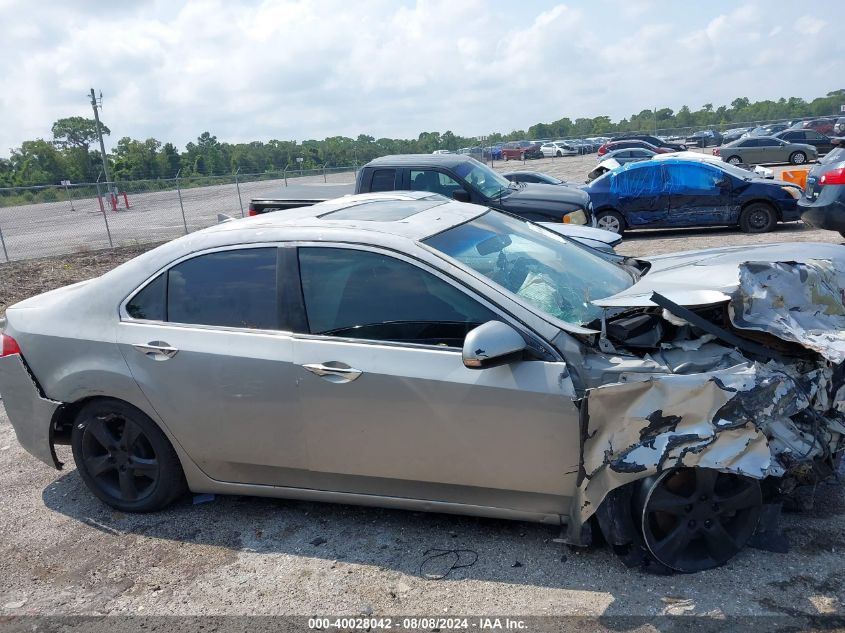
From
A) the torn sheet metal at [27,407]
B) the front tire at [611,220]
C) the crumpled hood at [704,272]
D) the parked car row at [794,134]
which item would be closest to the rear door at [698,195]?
the front tire at [611,220]

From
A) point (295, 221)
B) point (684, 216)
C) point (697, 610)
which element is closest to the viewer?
point (697, 610)

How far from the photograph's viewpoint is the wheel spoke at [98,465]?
4.24 meters

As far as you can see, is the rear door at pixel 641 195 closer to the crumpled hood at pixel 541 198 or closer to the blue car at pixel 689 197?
the blue car at pixel 689 197

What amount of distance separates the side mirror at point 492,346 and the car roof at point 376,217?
0.75 metres

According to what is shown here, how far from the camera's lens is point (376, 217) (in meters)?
4.16

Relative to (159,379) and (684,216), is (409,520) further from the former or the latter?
(684,216)

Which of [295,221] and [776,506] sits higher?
[295,221]

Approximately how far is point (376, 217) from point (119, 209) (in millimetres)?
28949

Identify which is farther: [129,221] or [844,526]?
[129,221]

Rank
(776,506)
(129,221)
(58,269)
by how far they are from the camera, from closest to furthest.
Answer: (776,506) < (58,269) < (129,221)

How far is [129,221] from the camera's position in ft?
85.3

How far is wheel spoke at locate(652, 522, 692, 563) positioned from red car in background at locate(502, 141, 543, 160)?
50339mm

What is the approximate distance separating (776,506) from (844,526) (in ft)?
1.39

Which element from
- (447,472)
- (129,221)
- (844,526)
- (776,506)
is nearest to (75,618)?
(447,472)
